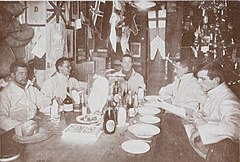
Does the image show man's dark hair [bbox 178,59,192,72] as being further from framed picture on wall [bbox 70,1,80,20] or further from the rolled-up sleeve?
framed picture on wall [bbox 70,1,80,20]

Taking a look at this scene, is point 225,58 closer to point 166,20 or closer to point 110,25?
point 166,20

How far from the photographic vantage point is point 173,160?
3.79ft

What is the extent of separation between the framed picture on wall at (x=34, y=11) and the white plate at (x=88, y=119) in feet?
1.28

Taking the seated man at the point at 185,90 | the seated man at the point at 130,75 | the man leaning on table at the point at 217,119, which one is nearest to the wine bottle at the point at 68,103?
the seated man at the point at 130,75

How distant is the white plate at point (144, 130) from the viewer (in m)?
1.16

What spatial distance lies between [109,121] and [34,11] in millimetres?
488

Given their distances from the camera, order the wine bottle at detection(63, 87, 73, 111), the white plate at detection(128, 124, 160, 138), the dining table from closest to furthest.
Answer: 1. the dining table
2. the white plate at detection(128, 124, 160, 138)
3. the wine bottle at detection(63, 87, 73, 111)

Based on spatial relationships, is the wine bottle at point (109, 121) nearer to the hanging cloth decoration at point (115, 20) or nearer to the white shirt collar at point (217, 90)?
the hanging cloth decoration at point (115, 20)

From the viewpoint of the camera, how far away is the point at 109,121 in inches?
47.0

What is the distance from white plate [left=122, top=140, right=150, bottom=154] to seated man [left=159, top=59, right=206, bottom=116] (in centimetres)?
19

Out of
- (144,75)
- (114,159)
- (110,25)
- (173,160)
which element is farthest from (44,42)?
(173,160)

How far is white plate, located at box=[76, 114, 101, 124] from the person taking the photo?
4.09 feet

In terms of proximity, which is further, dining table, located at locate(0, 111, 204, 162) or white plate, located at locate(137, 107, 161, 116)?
white plate, located at locate(137, 107, 161, 116)

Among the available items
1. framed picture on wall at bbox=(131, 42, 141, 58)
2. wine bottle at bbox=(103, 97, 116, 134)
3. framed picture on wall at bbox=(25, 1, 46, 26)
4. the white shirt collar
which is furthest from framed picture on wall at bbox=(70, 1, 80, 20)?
the white shirt collar
